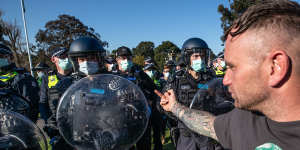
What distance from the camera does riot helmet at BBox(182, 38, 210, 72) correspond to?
3.36 meters

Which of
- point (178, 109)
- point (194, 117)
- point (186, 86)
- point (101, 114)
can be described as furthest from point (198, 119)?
point (186, 86)

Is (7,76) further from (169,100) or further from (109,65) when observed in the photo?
(109,65)

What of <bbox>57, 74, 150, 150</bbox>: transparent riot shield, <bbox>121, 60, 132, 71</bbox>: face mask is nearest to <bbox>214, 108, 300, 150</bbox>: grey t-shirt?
<bbox>57, 74, 150, 150</bbox>: transparent riot shield

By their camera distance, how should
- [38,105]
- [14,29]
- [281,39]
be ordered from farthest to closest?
[14,29], [38,105], [281,39]

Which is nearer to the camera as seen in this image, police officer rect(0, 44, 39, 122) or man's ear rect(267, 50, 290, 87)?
man's ear rect(267, 50, 290, 87)

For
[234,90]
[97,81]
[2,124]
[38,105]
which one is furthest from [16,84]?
[234,90]

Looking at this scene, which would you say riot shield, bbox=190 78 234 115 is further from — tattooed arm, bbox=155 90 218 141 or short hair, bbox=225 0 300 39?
short hair, bbox=225 0 300 39

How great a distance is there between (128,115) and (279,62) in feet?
3.48

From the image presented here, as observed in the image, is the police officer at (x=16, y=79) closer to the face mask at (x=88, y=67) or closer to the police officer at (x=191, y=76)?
the face mask at (x=88, y=67)

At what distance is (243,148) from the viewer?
1068 millimetres

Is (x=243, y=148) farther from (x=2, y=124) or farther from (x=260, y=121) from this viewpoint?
(x=2, y=124)

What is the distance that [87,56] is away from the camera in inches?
109

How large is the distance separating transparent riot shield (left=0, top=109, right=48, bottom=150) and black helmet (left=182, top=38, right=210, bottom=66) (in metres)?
2.72

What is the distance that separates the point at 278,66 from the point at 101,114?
1.17 meters
